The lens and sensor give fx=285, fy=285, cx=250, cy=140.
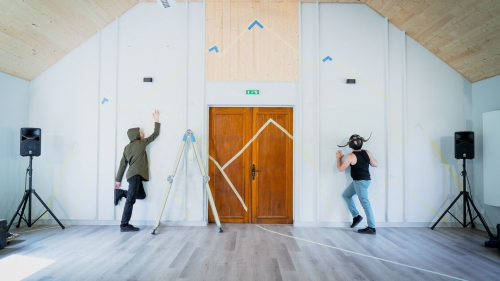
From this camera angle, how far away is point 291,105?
17.9 ft

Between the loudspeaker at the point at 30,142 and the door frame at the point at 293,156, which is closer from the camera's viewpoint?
the loudspeaker at the point at 30,142

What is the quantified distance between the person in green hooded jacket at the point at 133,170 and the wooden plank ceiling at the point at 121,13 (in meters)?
2.03

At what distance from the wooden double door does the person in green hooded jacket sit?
1.18 meters

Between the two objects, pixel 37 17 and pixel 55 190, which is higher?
pixel 37 17

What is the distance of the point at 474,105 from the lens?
209 inches

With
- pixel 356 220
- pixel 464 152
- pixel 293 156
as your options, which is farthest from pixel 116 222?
pixel 464 152

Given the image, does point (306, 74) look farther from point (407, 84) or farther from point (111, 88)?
point (111, 88)

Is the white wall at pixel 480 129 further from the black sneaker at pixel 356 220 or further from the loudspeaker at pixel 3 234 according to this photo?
the loudspeaker at pixel 3 234

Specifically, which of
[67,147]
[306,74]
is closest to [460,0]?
[306,74]

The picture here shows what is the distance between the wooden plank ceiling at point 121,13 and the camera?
13.8 feet

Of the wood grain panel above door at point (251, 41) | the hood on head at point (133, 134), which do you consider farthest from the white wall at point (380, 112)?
the hood on head at point (133, 134)

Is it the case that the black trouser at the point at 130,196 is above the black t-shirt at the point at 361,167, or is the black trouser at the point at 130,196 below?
below

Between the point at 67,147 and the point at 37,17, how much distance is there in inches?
89.3

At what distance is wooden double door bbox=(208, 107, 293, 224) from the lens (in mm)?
5465
